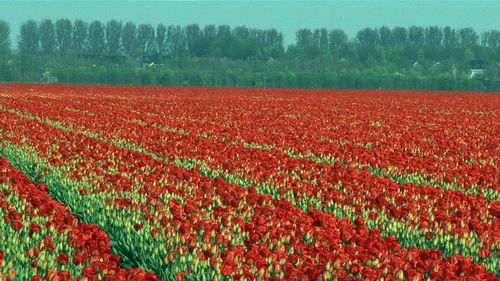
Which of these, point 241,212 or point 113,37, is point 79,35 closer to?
point 113,37

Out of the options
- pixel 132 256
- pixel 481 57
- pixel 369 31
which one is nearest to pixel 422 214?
pixel 132 256

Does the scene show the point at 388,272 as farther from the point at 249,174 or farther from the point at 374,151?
the point at 374,151

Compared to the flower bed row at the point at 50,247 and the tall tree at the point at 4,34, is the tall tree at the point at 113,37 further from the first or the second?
the flower bed row at the point at 50,247

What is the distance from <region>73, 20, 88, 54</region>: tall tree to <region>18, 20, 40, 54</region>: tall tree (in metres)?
7.14

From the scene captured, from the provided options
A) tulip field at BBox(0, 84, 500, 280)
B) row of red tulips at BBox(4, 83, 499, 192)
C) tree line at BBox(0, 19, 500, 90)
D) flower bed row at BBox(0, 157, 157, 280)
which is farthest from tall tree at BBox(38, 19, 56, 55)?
flower bed row at BBox(0, 157, 157, 280)

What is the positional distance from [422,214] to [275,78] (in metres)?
89.7

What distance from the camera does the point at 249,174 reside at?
1252 centimetres

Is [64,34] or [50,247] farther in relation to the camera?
[64,34]

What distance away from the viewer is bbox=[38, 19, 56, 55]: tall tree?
498 ft

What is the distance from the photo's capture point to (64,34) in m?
154

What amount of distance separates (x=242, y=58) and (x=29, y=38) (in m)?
39.7

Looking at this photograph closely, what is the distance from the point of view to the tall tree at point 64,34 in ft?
504

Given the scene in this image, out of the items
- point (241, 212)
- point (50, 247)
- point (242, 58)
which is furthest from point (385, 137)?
point (242, 58)

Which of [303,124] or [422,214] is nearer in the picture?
[422,214]
